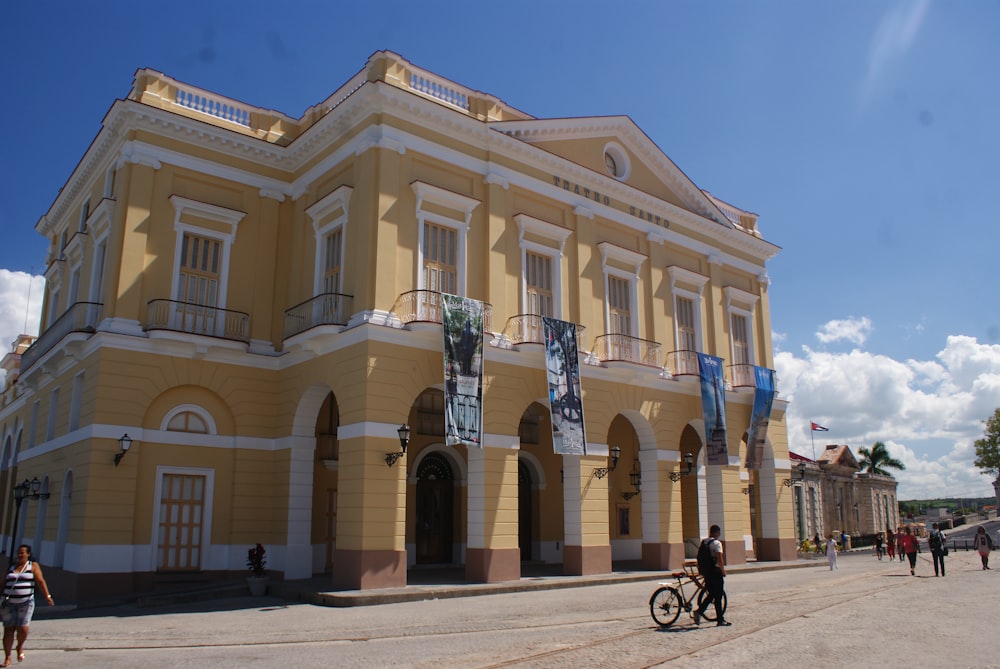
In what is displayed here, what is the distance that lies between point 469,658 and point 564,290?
12.6 m

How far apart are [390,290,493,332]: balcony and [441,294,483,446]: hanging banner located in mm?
443

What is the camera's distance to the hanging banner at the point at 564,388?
738 inches

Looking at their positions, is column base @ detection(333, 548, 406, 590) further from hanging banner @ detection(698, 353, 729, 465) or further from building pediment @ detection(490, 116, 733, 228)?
hanging banner @ detection(698, 353, 729, 465)

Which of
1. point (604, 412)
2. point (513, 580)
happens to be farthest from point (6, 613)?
point (604, 412)

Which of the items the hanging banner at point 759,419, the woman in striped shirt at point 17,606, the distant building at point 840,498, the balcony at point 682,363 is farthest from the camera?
the distant building at point 840,498

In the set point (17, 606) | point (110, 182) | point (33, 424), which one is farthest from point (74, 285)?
point (17, 606)

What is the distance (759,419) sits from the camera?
24.8 meters

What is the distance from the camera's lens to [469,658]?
30.2 feet

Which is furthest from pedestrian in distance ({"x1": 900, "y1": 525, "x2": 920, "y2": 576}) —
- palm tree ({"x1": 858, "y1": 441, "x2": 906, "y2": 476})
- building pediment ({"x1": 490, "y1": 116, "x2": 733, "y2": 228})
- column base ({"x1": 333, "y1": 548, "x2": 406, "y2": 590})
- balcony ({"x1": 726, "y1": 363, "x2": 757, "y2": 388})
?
palm tree ({"x1": 858, "y1": 441, "x2": 906, "y2": 476})

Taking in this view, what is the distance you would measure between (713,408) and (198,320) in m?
14.0

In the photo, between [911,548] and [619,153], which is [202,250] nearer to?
[619,153]

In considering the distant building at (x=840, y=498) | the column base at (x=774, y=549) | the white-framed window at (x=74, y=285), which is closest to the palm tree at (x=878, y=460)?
the distant building at (x=840, y=498)

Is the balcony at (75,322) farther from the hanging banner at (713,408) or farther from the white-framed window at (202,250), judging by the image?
the hanging banner at (713,408)

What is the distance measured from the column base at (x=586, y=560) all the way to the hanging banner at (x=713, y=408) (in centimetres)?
499
